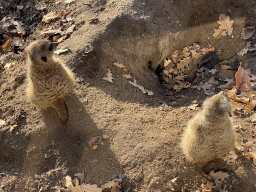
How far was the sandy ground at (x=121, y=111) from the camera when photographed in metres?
2.96

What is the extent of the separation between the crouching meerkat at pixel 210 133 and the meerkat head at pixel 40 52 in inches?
89.8

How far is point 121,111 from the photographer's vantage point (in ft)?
11.6

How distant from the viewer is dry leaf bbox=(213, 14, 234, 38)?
4.98 metres

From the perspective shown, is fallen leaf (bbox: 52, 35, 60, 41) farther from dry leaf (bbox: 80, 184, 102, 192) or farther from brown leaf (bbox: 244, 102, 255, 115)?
brown leaf (bbox: 244, 102, 255, 115)

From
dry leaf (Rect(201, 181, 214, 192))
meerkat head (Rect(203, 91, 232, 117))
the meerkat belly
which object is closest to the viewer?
meerkat head (Rect(203, 91, 232, 117))

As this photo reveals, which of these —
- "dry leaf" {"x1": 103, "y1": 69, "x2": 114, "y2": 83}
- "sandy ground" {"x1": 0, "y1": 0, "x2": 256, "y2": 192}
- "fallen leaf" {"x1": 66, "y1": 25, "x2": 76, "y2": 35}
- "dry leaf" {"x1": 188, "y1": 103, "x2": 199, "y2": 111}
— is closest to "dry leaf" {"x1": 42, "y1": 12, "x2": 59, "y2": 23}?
"sandy ground" {"x1": 0, "y1": 0, "x2": 256, "y2": 192}

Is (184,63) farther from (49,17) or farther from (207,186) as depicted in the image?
(49,17)

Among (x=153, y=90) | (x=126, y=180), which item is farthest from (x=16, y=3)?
(x=126, y=180)

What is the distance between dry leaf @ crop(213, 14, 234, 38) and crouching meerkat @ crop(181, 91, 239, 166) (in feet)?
10.6

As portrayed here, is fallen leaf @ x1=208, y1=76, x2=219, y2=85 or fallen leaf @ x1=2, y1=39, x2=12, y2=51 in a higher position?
fallen leaf @ x1=2, y1=39, x2=12, y2=51

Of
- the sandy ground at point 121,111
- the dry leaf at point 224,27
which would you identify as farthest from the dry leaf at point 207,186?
the dry leaf at point 224,27

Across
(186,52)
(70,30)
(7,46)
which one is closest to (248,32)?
(186,52)

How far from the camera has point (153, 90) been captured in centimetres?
421

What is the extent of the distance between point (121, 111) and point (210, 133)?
163 cm
